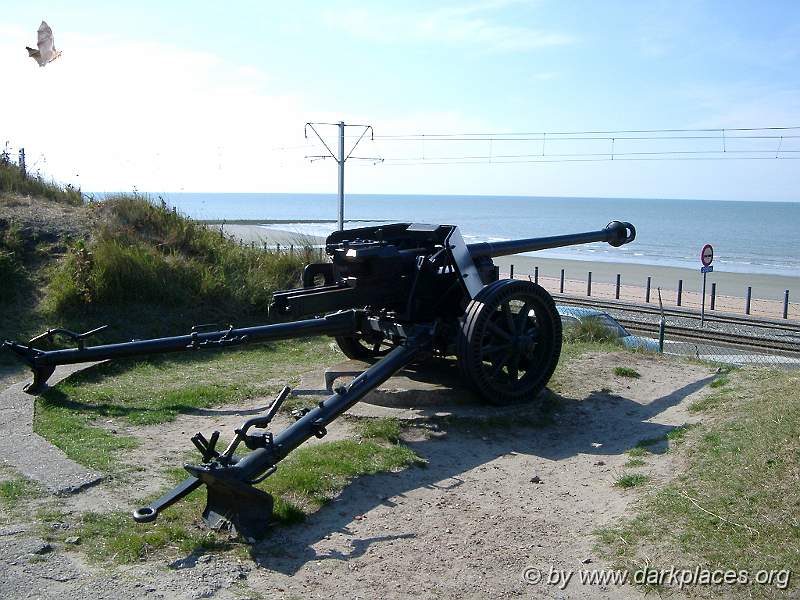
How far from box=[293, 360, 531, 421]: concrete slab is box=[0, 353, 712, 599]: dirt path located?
257 millimetres

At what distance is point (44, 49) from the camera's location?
14.3 metres

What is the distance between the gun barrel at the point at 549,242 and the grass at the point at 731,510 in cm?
325

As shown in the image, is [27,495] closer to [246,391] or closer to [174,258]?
[246,391]

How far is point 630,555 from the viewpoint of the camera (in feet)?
16.4

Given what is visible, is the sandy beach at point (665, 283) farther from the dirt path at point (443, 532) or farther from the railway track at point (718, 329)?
the dirt path at point (443, 532)

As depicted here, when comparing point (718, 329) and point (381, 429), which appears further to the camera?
point (718, 329)

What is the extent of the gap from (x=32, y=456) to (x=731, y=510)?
5163 millimetres

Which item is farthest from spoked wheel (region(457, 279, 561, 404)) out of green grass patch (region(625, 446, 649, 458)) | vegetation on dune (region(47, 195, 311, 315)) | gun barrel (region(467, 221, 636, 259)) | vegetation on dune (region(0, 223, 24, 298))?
vegetation on dune (region(0, 223, 24, 298))

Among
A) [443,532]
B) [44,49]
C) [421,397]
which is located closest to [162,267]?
[44,49]

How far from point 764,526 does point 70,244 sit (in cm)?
1178

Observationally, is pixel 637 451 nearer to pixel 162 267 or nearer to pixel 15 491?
pixel 15 491

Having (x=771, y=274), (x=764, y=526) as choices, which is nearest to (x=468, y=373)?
(x=764, y=526)

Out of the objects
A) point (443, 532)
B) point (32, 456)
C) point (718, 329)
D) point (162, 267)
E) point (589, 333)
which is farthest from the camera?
point (718, 329)

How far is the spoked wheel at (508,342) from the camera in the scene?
7875 mm
